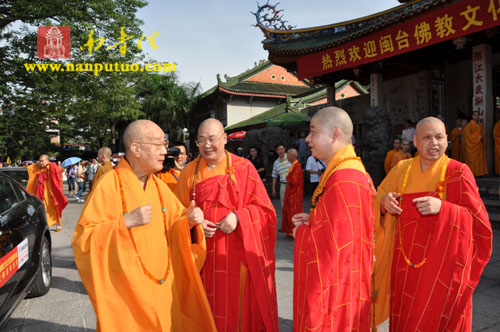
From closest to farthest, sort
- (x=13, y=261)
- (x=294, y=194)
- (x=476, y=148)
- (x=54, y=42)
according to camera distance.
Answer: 1. (x=13, y=261)
2. (x=294, y=194)
3. (x=476, y=148)
4. (x=54, y=42)

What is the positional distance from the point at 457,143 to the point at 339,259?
970cm

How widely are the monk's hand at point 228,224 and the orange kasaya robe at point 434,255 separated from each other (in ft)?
3.52

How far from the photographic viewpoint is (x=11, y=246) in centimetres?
312

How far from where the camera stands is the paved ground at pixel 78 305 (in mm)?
3389

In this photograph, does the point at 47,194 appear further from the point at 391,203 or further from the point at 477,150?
the point at 477,150

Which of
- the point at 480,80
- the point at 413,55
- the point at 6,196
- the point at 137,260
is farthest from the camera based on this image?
the point at 413,55

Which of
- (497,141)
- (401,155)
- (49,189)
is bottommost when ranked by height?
(49,189)

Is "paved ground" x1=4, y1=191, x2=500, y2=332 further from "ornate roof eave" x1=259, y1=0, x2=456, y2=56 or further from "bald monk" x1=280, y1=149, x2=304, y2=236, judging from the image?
"ornate roof eave" x1=259, y1=0, x2=456, y2=56

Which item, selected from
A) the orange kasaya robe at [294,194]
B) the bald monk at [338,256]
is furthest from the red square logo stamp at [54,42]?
the bald monk at [338,256]

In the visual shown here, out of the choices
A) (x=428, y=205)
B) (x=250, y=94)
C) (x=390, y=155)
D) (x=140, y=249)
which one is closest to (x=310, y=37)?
(x=390, y=155)

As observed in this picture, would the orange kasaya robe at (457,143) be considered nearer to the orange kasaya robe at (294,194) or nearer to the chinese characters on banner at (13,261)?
the orange kasaya robe at (294,194)

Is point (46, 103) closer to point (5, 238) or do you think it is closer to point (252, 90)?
point (5, 238)

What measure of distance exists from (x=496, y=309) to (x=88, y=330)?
380cm

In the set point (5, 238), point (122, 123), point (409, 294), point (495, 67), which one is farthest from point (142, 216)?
point (122, 123)
